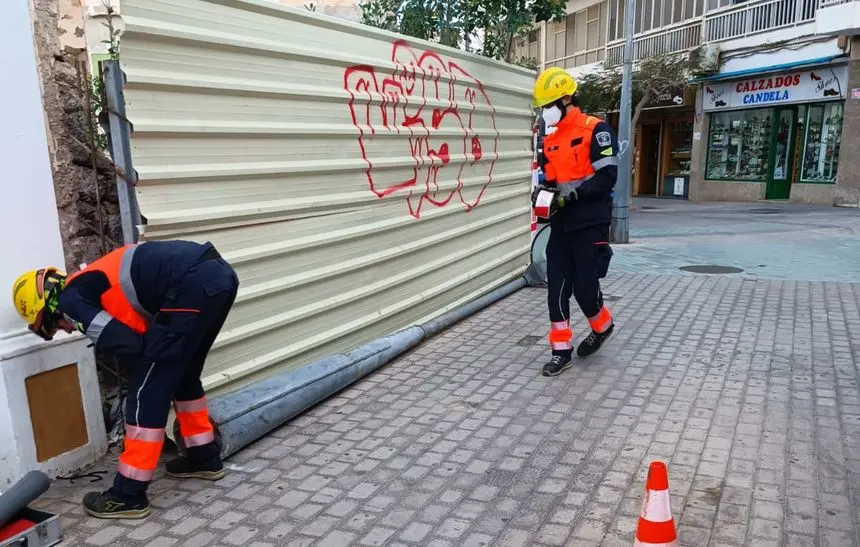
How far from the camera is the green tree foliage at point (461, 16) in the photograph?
7867 mm

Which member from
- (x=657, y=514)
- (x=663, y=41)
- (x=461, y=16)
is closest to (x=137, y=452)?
(x=657, y=514)

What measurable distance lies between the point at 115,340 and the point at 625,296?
18.5 ft

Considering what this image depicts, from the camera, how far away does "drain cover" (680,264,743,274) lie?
28.8 feet

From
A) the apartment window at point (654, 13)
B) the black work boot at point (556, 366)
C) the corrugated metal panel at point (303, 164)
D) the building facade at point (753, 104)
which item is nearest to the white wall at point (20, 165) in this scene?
the corrugated metal panel at point (303, 164)

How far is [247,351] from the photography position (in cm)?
401

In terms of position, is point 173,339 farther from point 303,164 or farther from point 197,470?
point 303,164

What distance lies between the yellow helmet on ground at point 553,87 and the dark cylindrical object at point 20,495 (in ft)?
11.8

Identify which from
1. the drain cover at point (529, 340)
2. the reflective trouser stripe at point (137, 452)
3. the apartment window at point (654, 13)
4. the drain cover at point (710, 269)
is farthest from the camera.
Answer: the apartment window at point (654, 13)

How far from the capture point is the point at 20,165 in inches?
121

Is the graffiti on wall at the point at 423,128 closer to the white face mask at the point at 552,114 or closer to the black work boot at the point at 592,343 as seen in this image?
the white face mask at the point at 552,114

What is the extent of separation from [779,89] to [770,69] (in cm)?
68

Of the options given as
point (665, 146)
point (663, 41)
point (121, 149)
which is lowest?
point (665, 146)

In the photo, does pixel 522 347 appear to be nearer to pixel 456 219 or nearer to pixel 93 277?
pixel 456 219

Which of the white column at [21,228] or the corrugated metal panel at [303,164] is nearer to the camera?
the white column at [21,228]
